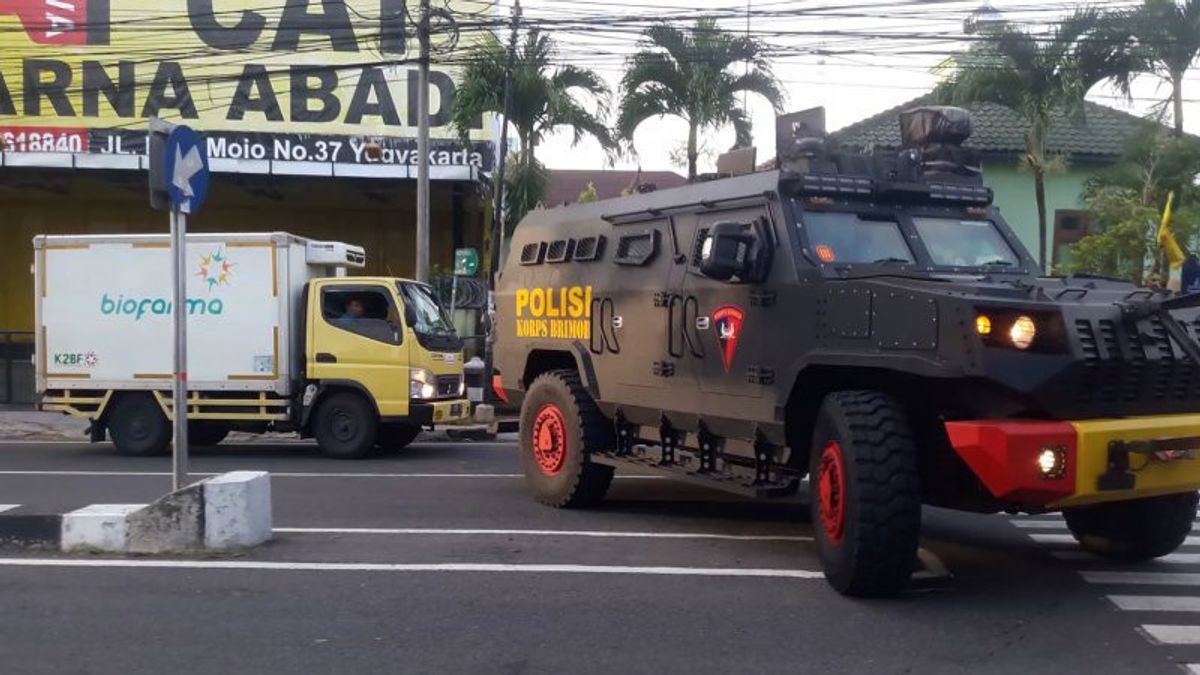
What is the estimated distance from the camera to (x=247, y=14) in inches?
866

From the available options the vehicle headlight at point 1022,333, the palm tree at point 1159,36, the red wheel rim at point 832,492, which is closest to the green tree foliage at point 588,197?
the red wheel rim at point 832,492

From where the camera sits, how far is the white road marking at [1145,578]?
7129mm

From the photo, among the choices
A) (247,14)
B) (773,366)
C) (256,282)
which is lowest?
(773,366)

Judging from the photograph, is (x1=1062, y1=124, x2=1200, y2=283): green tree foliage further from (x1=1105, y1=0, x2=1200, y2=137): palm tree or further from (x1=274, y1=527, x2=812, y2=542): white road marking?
(x1=274, y1=527, x2=812, y2=542): white road marking

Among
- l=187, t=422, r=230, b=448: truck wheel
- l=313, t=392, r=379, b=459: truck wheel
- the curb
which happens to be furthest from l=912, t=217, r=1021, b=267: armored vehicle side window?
l=187, t=422, r=230, b=448: truck wheel

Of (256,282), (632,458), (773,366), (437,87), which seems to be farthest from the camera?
(437,87)

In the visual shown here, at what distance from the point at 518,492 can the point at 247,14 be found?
1475 centimetres

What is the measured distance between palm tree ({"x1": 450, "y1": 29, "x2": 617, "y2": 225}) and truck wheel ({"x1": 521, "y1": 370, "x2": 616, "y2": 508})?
9800mm

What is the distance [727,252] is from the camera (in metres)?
7.36

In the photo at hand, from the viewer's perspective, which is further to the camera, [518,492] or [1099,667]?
[518,492]

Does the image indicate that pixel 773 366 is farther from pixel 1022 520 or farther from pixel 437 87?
pixel 437 87

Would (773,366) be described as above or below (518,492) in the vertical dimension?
above

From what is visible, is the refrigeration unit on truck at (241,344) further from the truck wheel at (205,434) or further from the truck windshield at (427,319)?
the truck wheel at (205,434)

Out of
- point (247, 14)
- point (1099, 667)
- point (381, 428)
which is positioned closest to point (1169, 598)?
point (1099, 667)
